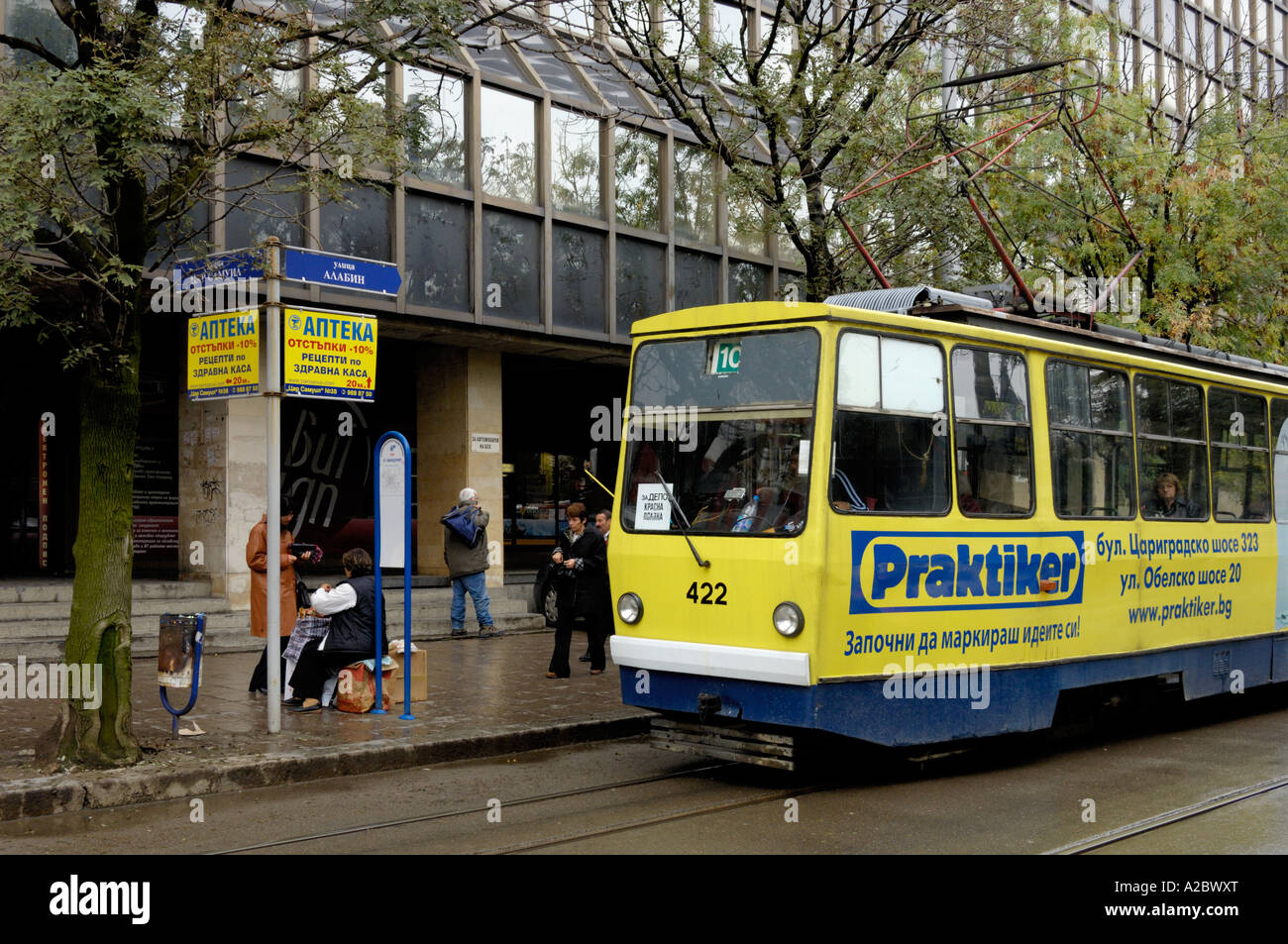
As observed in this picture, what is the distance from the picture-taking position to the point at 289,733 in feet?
32.1

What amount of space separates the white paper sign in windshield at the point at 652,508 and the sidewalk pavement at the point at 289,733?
237 centimetres

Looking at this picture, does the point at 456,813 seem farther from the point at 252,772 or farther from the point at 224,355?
the point at 224,355

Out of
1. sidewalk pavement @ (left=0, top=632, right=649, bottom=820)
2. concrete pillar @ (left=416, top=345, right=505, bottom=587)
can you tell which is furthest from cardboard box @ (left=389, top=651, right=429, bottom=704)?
concrete pillar @ (left=416, top=345, right=505, bottom=587)

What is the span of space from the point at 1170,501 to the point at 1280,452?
2.43 meters

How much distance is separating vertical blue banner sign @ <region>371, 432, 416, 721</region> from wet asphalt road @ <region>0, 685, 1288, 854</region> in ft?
5.06

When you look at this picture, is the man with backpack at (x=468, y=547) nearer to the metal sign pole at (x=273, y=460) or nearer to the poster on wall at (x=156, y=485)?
the poster on wall at (x=156, y=485)

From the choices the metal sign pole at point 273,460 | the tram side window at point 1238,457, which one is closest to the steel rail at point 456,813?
the metal sign pole at point 273,460

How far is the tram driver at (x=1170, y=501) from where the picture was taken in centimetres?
1030

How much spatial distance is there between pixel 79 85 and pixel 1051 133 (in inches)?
605

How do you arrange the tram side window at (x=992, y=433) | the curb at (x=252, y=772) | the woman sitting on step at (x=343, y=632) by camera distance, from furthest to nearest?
1. the woman sitting on step at (x=343, y=632)
2. the tram side window at (x=992, y=433)
3. the curb at (x=252, y=772)

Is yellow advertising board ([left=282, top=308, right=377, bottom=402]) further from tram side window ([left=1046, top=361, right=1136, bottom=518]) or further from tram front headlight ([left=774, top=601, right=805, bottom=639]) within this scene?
tram side window ([left=1046, top=361, right=1136, bottom=518])

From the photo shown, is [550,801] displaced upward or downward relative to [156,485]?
downward

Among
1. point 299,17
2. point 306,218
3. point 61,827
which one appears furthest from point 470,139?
point 61,827

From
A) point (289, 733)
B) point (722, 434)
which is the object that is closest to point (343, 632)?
point (289, 733)
